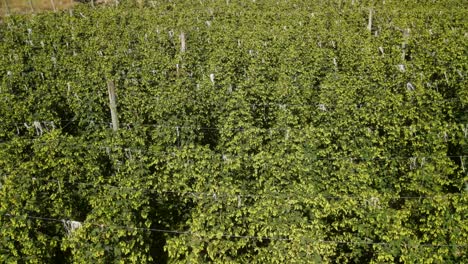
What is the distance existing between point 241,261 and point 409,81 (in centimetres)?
739

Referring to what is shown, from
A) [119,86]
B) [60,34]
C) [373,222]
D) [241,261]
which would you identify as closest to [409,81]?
[373,222]

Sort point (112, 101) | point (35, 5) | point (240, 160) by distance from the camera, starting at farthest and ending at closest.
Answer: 1. point (35, 5)
2. point (112, 101)
3. point (240, 160)

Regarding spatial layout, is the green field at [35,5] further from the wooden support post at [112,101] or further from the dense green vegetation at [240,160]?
the wooden support post at [112,101]

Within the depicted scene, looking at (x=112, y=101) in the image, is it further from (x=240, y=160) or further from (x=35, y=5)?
(x=35, y=5)

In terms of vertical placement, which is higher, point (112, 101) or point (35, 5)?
point (35, 5)

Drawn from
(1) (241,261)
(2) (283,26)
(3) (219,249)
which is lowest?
(1) (241,261)

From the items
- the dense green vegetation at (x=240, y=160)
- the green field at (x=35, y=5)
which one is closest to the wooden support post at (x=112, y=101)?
the dense green vegetation at (x=240, y=160)

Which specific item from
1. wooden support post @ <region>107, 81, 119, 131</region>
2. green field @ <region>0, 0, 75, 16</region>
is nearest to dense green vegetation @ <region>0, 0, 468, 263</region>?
wooden support post @ <region>107, 81, 119, 131</region>

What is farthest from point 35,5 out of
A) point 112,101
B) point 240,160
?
point 240,160

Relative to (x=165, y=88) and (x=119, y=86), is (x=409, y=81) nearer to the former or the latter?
(x=165, y=88)

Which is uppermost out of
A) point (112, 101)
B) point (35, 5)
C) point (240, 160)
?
point (35, 5)

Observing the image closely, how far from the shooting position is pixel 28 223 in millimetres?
6859

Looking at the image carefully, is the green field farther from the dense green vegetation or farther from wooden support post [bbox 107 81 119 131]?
wooden support post [bbox 107 81 119 131]

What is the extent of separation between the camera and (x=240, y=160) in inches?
323
